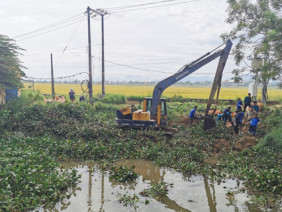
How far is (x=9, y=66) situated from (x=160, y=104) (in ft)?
35.5

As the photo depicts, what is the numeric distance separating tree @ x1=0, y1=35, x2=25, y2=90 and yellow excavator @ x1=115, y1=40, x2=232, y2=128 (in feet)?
28.1

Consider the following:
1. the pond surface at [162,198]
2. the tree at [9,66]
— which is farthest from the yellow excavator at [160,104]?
the tree at [9,66]

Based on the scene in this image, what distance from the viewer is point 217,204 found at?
7.15 m

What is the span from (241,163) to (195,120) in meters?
7.92

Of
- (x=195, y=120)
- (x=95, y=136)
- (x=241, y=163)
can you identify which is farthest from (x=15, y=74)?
(x=241, y=163)

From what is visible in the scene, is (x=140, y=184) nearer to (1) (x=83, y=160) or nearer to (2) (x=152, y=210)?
(2) (x=152, y=210)

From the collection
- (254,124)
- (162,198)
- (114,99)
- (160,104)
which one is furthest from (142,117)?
(114,99)

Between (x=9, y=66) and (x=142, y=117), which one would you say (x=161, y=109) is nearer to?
(x=142, y=117)

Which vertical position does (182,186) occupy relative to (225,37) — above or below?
A: below

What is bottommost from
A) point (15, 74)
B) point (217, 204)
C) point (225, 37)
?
point (217, 204)

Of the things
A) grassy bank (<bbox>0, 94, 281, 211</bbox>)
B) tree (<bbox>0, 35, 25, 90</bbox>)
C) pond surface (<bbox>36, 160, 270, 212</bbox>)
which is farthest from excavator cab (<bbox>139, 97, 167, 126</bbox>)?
tree (<bbox>0, 35, 25, 90</bbox>)

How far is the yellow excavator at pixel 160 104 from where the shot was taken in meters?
14.4

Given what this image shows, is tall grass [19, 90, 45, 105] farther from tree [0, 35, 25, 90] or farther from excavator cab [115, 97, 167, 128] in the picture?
excavator cab [115, 97, 167, 128]

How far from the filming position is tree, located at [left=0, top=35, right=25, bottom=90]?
1839cm
